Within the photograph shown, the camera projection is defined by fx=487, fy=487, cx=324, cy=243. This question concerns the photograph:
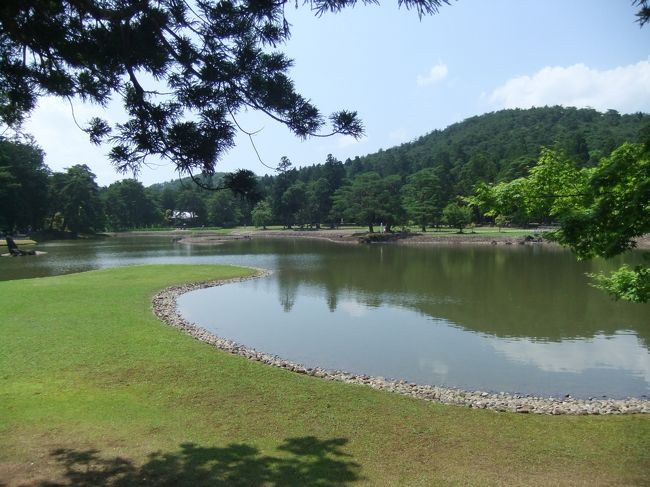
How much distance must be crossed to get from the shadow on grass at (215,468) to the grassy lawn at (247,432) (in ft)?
0.06

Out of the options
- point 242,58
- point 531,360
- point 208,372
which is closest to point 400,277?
point 531,360

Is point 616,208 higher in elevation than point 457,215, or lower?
lower

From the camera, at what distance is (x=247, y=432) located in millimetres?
6254

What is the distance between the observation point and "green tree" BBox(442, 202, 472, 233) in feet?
193

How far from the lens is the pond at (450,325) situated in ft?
34.8

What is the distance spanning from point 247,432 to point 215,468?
3.93 ft

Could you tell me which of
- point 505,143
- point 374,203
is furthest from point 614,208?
point 505,143

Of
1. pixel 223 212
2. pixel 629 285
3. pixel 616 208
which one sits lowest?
pixel 629 285

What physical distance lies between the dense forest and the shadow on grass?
122 feet

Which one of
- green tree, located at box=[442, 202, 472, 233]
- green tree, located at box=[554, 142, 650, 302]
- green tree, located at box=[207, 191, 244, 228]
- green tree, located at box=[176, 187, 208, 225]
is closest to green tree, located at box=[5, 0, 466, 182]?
green tree, located at box=[554, 142, 650, 302]

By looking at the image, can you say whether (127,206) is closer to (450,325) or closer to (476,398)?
(450,325)

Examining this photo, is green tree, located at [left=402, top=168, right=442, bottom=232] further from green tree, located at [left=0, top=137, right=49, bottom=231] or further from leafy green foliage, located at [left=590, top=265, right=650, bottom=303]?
leafy green foliage, located at [left=590, top=265, right=650, bottom=303]

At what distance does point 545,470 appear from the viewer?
5.40 m

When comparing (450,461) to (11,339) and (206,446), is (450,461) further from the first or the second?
(11,339)
